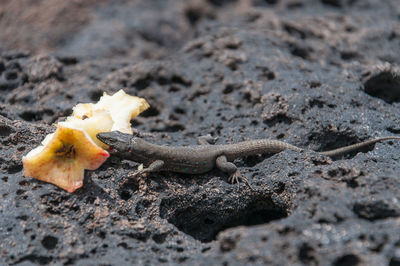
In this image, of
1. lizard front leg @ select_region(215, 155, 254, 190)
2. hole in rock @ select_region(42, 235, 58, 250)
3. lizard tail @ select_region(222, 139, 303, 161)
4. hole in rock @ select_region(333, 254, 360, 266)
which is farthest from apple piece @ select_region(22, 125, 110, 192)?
hole in rock @ select_region(333, 254, 360, 266)

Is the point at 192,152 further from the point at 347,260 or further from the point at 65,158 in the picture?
the point at 347,260

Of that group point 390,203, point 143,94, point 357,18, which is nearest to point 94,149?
point 143,94

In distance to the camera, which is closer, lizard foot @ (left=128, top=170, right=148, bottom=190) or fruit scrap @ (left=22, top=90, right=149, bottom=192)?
fruit scrap @ (left=22, top=90, right=149, bottom=192)

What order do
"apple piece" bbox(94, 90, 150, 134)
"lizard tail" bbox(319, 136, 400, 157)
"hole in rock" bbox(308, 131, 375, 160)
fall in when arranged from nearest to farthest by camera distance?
1. "apple piece" bbox(94, 90, 150, 134)
2. "lizard tail" bbox(319, 136, 400, 157)
3. "hole in rock" bbox(308, 131, 375, 160)

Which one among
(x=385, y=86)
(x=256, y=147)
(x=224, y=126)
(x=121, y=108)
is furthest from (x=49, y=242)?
(x=385, y=86)

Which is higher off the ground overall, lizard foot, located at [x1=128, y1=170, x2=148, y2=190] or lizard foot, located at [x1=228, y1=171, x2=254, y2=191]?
lizard foot, located at [x1=128, y1=170, x2=148, y2=190]

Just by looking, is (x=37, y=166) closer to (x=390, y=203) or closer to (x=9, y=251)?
(x=9, y=251)

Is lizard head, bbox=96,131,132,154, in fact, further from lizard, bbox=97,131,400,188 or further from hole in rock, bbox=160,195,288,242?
hole in rock, bbox=160,195,288,242

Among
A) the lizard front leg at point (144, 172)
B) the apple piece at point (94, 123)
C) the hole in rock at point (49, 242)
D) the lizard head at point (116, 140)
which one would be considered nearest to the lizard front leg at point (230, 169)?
the lizard front leg at point (144, 172)


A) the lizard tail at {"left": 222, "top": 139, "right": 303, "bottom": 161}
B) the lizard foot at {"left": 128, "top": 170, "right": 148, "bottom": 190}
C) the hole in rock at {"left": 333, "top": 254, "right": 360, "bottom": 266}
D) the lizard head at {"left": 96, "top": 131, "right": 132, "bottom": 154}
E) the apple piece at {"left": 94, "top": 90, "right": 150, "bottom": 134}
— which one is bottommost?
the lizard tail at {"left": 222, "top": 139, "right": 303, "bottom": 161}
